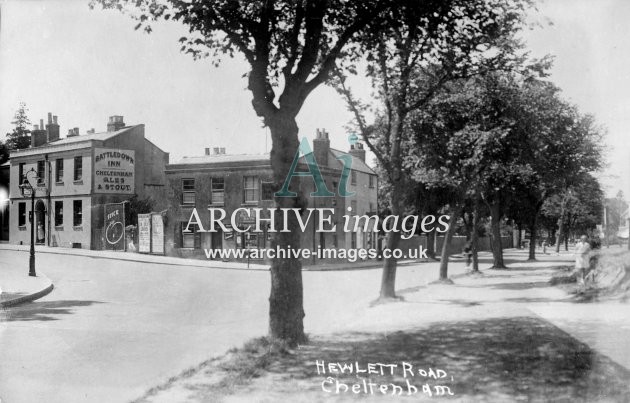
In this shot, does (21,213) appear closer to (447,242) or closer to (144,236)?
(447,242)

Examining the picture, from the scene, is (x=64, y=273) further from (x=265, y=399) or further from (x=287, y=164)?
(x=265, y=399)

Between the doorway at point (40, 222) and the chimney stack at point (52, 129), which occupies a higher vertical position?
the chimney stack at point (52, 129)

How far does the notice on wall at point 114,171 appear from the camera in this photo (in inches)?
782

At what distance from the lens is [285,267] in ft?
28.3

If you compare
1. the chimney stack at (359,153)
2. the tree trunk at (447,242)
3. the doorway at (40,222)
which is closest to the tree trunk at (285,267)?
the doorway at (40,222)

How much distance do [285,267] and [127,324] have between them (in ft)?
13.9

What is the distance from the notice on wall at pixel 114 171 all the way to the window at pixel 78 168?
0.51m

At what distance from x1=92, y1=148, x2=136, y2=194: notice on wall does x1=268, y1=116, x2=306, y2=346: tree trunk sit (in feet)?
37.9

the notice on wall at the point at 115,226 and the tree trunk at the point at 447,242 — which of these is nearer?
the tree trunk at the point at 447,242


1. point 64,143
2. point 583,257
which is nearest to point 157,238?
point 64,143

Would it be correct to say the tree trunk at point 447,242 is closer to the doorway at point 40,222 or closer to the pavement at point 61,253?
the pavement at point 61,253

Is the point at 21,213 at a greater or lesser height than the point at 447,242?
greater

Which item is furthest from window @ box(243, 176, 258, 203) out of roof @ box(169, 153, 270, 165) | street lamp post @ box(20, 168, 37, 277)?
street lamp post @ box(20, 168, 37, 277)

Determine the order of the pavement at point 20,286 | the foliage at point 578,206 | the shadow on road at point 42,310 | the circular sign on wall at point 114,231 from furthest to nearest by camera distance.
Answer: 1. the foliage at point 578,206
2. the circular sign on wall at point 114,231
3. the pavement at point 20,286
4. the shadow on road at point 42,310
